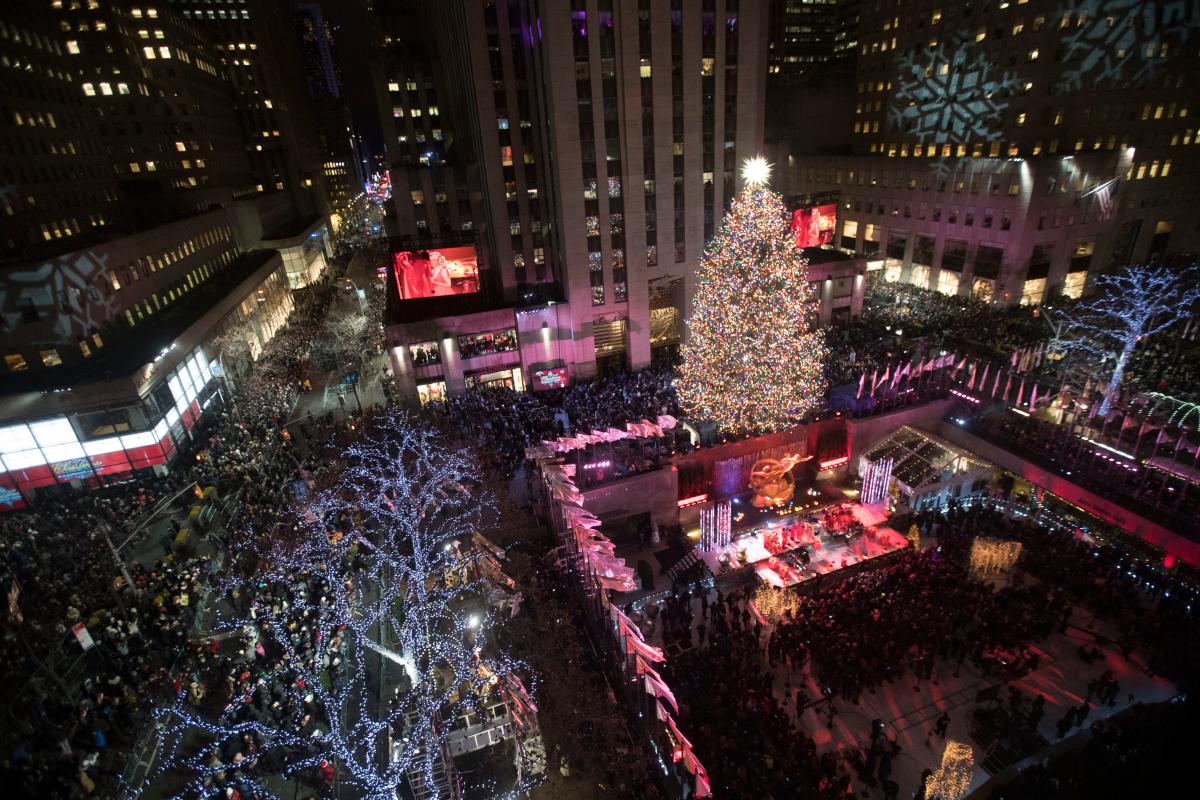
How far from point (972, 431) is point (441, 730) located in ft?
79.2

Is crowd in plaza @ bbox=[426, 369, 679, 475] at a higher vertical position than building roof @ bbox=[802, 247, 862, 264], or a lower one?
lower

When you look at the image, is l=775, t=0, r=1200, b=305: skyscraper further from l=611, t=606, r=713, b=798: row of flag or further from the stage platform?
l=611, t=606, r=713, b=798: row of flag

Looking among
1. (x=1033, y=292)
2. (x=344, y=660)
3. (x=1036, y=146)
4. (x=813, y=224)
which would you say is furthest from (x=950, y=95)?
(x=344, y=660)

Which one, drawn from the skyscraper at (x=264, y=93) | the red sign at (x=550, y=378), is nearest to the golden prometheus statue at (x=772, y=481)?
the red sign at (x=550, y=378)

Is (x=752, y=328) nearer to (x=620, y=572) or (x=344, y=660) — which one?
(x=620, y=572)

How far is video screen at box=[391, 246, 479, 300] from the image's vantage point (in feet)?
109

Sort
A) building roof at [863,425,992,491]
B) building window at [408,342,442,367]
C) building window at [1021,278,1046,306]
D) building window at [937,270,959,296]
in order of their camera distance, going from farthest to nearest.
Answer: building window at [937,270,959,296]
building window at [1021,278,1046,306]
building window at [408,342,442,367]
building roof at [863,425,992,491]

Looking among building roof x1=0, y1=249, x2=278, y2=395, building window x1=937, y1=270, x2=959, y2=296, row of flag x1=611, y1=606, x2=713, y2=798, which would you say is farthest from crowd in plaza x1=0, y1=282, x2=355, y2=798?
building window x1=937, y1=270, x2=959, y2=296

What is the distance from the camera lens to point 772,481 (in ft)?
78.1

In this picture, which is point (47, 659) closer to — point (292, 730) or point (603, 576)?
point (292, 730)

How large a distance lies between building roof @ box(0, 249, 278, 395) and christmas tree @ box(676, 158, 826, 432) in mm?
27440

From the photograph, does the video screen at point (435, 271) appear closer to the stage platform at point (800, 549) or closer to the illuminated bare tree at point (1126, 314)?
the stage platform at point (800, 549)

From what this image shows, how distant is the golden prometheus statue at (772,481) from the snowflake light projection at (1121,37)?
41.8m

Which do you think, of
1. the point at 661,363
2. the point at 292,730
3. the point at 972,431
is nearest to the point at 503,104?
the point at 661,363
